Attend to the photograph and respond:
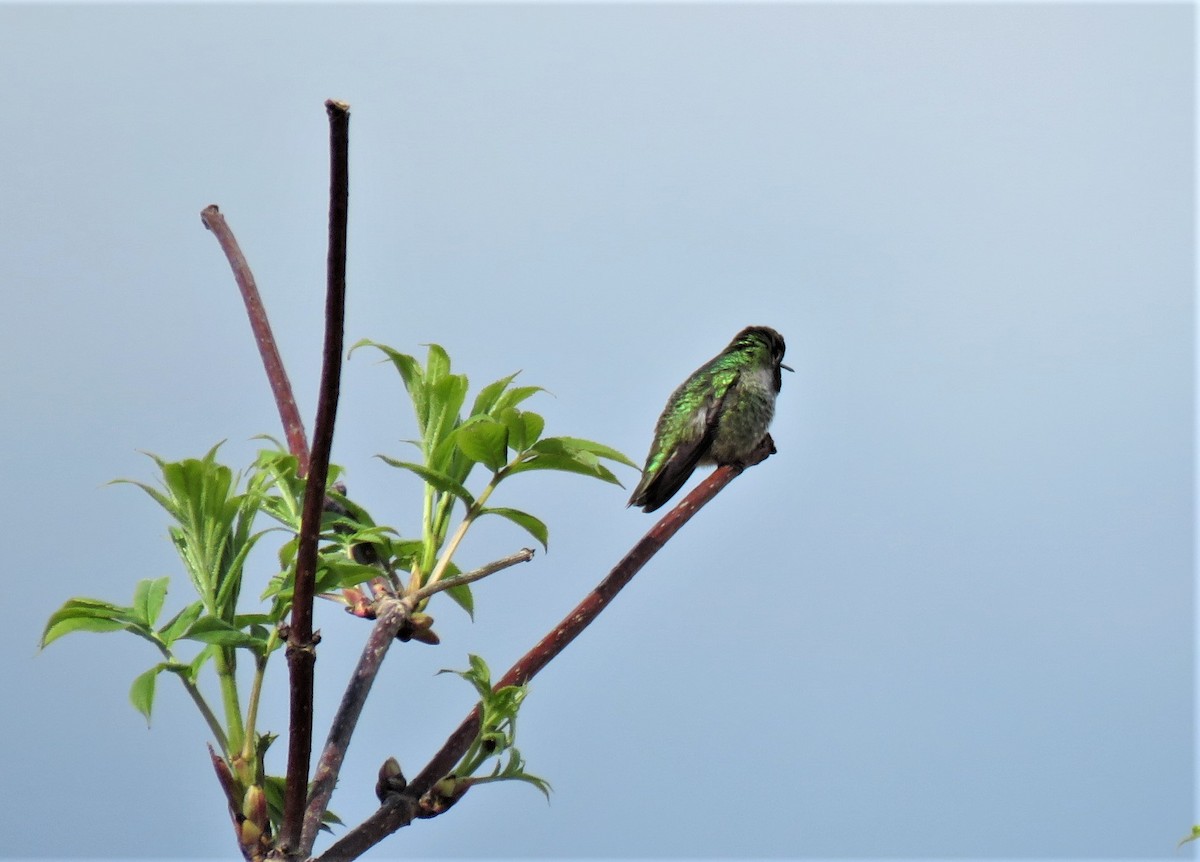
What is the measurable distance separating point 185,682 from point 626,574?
84cm

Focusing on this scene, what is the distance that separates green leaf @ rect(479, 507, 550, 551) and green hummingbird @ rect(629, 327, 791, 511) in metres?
1.94

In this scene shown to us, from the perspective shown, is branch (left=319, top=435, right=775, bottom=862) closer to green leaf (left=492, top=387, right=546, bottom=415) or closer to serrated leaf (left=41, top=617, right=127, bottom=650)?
green leaf (left=492, top=387, right=546, bottom=415)

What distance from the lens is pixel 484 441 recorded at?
7.30 ft

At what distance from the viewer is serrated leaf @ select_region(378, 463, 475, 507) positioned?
2135mm

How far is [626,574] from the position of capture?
2.25 metres

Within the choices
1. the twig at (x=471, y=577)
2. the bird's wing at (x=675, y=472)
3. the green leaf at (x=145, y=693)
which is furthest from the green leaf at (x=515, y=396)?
the bird's wing at (x=675, y=472)

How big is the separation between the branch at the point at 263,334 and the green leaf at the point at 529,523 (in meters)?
0.55

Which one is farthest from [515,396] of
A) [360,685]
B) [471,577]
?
[360,685]

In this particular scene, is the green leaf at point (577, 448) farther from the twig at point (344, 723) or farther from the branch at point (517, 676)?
the twig at point (344, 723)

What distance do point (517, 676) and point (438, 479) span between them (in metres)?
0.40

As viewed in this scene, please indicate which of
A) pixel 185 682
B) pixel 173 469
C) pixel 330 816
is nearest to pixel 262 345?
pixel 173 469

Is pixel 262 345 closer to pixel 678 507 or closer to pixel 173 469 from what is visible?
pixel 173 469

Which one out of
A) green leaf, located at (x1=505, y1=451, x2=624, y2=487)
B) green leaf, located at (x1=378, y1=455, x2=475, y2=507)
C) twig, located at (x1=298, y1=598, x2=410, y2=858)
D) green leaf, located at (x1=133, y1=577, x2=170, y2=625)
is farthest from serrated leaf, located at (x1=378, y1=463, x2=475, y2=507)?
green leaf, located at (x1=133, y1=577, x2=170, y2=625)

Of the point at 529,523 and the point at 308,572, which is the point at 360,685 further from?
the point at 529,523
